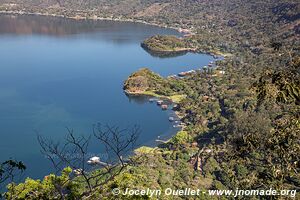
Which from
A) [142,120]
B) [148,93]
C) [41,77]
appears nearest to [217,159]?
[142,120]

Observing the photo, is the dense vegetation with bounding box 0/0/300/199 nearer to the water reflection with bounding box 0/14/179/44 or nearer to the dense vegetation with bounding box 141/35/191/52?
the dense vegetation with bounding box 141/35/191/52

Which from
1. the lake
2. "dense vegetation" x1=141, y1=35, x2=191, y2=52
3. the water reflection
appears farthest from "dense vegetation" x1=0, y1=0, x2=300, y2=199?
the water reflection

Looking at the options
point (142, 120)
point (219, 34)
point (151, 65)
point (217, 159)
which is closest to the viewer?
point (217, 159)

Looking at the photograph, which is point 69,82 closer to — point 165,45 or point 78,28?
point 165,45

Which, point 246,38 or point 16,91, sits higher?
point 246,38

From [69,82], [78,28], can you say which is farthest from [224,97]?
[78,28]

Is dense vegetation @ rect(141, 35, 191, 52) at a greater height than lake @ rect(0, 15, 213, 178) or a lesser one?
greater

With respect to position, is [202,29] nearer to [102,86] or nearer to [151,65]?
[151,65]
